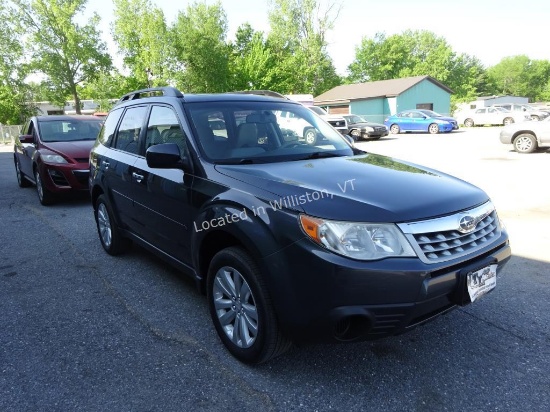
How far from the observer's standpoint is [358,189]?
7.93 ft

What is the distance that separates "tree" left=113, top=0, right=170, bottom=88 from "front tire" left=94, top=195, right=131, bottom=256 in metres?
35.6

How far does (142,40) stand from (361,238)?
1660 inches

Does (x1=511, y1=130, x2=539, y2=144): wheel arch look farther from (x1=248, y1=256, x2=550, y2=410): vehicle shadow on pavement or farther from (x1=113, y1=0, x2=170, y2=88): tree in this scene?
(x1=113, y1=0, x2=170, y2=88): tree

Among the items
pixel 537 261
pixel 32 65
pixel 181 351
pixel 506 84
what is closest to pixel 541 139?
pixel 537 261

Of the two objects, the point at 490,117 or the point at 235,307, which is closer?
the point at 235,307

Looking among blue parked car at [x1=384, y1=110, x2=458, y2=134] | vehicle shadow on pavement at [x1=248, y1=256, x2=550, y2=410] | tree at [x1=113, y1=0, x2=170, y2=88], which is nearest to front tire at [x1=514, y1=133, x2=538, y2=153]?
vehicle shadow on pavement at [x1=248, y1=256, x2=550, y2=410]

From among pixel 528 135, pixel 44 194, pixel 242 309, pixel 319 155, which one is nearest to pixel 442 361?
pixel 242 309

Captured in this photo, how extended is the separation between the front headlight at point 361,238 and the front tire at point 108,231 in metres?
3.13

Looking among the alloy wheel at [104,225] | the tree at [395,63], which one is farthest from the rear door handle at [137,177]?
the tree at [395,63]

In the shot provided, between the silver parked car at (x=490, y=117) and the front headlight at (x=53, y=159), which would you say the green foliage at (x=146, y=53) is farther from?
the front headlight at (x=53, y=159)

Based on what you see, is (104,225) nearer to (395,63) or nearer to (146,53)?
(146,53)

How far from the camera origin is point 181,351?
282 centimetres

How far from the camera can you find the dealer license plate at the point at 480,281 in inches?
90.0

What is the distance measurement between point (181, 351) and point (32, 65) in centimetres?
4351
